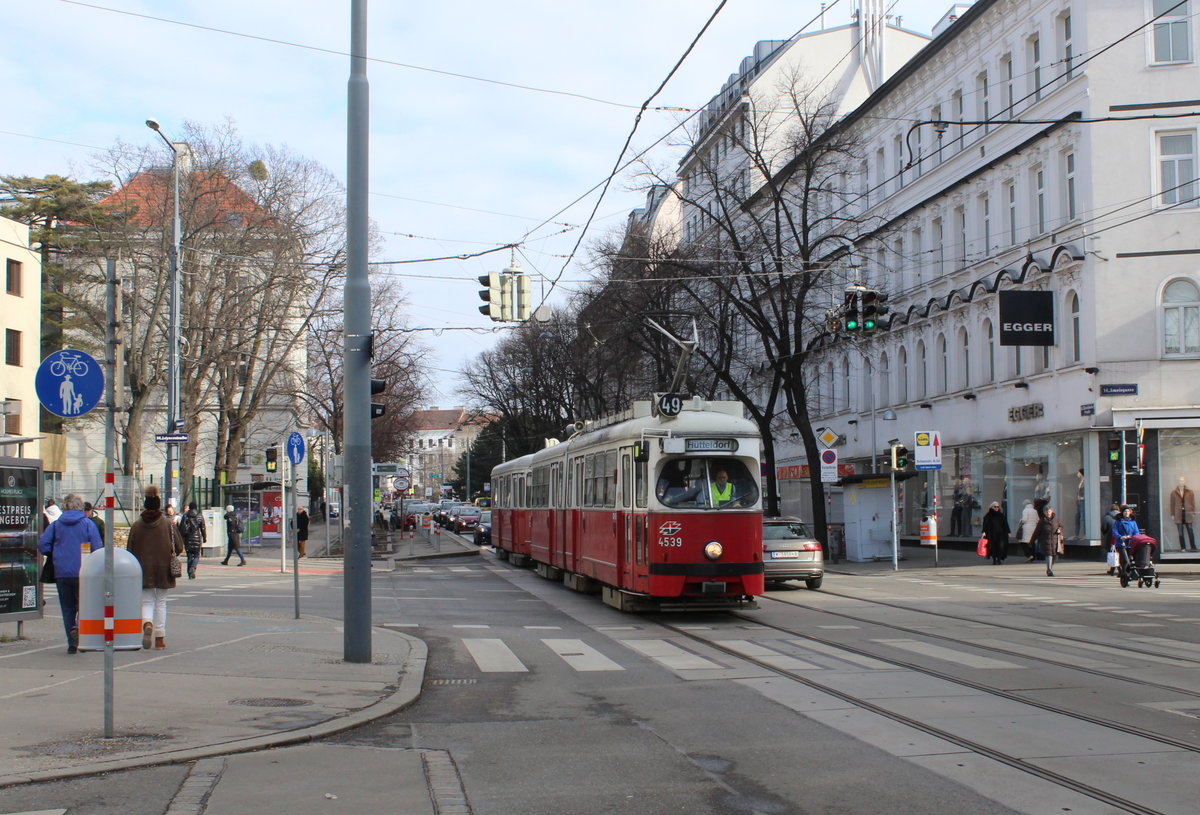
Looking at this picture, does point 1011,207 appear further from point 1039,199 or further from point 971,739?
point 971,739

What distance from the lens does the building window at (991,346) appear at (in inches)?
1494

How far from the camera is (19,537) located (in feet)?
45.0

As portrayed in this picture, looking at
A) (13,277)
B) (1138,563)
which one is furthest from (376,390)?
(13,277)

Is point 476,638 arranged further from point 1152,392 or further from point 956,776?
point 1152,392

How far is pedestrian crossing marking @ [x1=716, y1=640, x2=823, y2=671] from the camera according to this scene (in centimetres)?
1259

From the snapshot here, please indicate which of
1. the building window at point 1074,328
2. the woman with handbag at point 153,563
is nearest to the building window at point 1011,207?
the building window at point 1074,328

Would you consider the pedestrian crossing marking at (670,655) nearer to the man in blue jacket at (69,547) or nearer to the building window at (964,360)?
the man in blue jacket at (69,547)

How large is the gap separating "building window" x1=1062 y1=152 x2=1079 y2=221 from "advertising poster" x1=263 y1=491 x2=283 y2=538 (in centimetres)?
2955

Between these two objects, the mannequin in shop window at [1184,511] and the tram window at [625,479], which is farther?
the mannequin in shop window at [1184,511]

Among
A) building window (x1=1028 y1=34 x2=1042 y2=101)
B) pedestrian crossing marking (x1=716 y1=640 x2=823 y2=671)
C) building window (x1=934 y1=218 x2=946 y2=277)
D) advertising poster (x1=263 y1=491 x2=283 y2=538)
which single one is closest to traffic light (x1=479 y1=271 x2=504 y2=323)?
pedestrian crossing marking (x1=716 y1=640 x2=823 y2=671)

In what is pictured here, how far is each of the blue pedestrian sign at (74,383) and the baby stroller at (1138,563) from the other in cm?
2074

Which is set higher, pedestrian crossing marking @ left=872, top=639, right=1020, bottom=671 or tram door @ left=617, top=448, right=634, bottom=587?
tram door @ left=617, top=448, right=634, bottom=587

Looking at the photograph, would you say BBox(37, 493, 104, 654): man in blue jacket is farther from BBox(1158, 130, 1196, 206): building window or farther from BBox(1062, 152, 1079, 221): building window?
BBox(1158, 130, 1196, 206): building window

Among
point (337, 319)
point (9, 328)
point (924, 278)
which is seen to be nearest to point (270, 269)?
point (337, 319)
